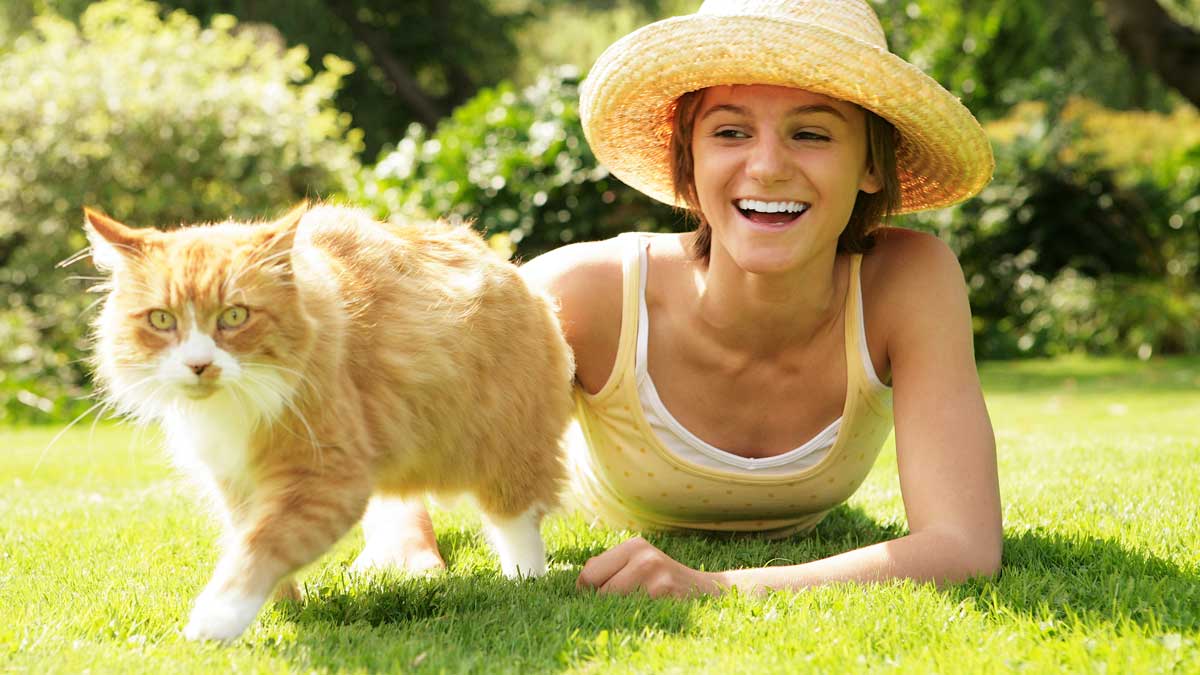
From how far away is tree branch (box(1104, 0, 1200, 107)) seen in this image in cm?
1023

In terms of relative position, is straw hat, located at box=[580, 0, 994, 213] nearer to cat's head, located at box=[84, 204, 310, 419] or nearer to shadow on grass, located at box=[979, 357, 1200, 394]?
cat's head, located at box=[84, 204, 310, 419]

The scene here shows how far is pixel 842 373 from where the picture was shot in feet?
9.93

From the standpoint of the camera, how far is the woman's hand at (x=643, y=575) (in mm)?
2385

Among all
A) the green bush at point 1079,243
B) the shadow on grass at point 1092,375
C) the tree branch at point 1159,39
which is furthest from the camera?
the tree branch at point 1159,39

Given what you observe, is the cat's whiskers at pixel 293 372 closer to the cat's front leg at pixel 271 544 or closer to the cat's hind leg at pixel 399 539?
the cat's front leg at pixel 271 544

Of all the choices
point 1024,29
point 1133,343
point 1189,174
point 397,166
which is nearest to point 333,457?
point 397,166

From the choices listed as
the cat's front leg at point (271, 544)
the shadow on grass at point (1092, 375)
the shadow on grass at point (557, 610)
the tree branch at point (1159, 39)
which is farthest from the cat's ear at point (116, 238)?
the tree branch at point (1159, 39)

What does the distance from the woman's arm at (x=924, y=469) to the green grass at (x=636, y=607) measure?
0.08 m

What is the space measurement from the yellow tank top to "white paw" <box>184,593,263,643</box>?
130cm

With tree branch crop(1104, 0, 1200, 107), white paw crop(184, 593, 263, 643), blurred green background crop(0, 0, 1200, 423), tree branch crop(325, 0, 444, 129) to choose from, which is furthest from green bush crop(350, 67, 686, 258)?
tree branch crop(325, 0, 444, 129)

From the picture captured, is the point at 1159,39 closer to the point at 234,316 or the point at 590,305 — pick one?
the point at 590,305

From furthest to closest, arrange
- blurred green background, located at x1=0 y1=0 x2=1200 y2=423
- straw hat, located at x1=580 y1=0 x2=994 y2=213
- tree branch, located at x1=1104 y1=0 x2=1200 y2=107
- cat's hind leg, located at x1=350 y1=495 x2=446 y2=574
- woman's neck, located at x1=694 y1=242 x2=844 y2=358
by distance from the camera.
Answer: tree branch, located at x1=1104 y1=0 x2=1200 y2=107 → blurred green background, located at x1=0 y1=0 x2=1200 y2=423 → woman's neck, located at x1=694 y1=242 x2=844 y2=358 → cat's hind leg, located at x1=350 y1=495 x2=446 y2=574 → straw hat, located at x1=580 y1=0 x2=994 y2=213

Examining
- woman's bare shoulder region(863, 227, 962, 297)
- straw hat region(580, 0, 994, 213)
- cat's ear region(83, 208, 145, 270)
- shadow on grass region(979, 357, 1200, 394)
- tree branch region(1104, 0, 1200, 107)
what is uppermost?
tree branch region(1104, 0, 1200, 107)

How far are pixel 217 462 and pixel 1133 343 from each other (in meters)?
9.00
